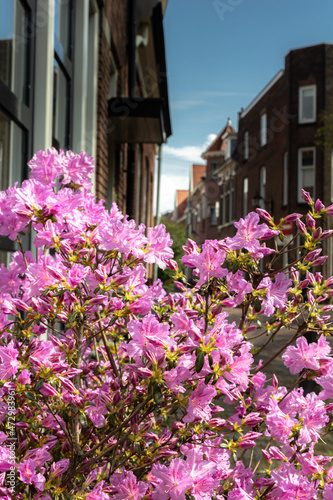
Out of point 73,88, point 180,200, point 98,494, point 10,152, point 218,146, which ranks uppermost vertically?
point 218,146

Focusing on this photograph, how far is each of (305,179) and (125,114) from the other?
19.9 metres

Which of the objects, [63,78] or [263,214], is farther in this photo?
[63,78]

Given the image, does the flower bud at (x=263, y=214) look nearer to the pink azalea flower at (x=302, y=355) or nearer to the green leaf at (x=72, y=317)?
the pink azalea flower at (x=302, y=355)

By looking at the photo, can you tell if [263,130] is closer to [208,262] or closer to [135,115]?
[135,115]

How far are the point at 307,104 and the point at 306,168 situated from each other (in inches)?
118

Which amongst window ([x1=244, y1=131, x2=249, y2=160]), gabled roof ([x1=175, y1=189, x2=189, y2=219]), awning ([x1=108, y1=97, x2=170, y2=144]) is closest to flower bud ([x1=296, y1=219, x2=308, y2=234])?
awning ([x1=108, y1=97, x2=170, y2=144])

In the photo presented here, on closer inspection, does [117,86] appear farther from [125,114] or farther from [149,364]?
[149,364]

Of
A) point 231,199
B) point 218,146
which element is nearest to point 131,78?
point 231,199

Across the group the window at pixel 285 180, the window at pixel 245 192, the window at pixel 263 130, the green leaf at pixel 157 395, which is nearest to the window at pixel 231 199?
the window at pixel 245 192

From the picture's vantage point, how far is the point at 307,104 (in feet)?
84.0

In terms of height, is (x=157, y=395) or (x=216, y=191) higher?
(x=216, y=191)

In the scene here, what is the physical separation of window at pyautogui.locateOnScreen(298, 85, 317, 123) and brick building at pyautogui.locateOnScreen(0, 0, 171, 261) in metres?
17.6

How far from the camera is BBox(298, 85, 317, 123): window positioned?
25422 mm

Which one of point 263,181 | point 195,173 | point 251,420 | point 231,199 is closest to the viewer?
point 251,420
